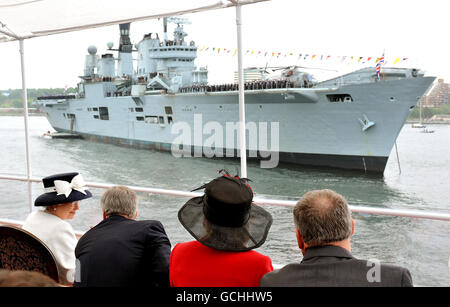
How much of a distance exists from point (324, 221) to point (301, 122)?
19.1m

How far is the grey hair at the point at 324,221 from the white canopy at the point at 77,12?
205 cm

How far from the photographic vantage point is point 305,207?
1.20 metres

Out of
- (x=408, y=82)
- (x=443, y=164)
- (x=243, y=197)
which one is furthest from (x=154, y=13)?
(x=443, y=164)

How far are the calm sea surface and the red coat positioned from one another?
2.18 m

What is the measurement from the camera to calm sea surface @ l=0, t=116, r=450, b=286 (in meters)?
9.86

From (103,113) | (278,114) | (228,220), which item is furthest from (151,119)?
(228,220)

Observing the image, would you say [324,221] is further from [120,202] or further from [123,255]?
[120,202]

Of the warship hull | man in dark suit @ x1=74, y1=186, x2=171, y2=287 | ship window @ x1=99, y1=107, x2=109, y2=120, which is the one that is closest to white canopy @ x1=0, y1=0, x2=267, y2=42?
man in dark suit @ x1=74, y1=186, x2=171, y2=287

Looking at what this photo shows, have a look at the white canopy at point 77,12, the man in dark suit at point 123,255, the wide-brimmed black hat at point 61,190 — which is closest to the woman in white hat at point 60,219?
the wide-brimmed black hat at point 61,190

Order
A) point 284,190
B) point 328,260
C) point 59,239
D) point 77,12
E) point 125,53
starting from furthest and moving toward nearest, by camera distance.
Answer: point 125,53 → point 284,190 → point 77,12 → point 59,239 → point 328,260

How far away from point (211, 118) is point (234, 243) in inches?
847

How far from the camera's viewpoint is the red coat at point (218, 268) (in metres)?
1.25

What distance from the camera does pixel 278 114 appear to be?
20250 mm
